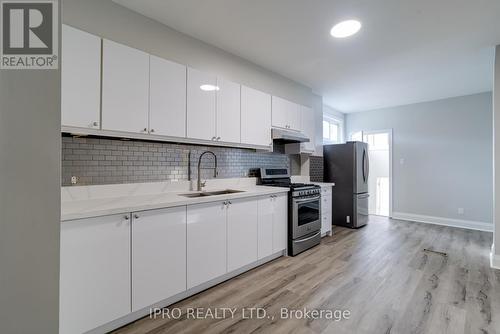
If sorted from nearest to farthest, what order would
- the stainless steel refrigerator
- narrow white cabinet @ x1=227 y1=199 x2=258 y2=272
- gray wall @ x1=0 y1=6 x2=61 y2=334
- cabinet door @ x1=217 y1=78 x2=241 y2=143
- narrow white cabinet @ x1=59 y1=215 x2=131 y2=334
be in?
1. gray wall @ x1=0 y1=6 x2=61 y2=334
2. narrow white cabinet @ x1=59 y1=215 x2=131 y2=334
3. narrow white cabinet @ x1=227 y1=199 x2=258 y2=272
4. cabinet door @ x1=217 y1=78 x2=241 y2=143
5. the stainless steel refrigerator

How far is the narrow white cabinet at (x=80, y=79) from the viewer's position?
1591 millimetres

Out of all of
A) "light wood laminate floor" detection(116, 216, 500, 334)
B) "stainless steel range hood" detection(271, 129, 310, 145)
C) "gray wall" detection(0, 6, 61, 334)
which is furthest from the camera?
"stainless steel range hood" detection(271, 129, 310, 145)

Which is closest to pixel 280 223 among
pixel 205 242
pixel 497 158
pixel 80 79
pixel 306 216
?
pixel 306 216

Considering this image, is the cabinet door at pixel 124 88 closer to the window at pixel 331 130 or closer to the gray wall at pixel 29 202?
the gray wall at pixel 29 202

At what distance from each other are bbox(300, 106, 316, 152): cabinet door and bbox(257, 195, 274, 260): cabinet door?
138 centimetres

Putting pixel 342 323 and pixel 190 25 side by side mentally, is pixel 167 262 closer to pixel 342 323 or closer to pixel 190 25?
pixel 342 323

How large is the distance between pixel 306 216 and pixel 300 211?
182mm

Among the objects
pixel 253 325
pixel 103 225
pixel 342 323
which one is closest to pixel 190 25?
pixel 103 225

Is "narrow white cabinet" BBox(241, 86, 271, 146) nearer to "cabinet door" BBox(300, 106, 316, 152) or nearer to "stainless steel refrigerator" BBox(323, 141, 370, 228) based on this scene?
"cabinet door" BBox(300, 106, 316, 152)

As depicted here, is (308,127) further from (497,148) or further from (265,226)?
(497,148)

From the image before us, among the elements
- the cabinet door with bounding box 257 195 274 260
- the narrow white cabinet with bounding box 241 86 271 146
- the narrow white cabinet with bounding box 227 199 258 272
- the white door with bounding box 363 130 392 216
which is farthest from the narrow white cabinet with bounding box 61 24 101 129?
the white door with bounding box 363 130 392 216

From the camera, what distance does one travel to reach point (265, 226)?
2.70 m

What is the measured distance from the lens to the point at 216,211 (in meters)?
2.18

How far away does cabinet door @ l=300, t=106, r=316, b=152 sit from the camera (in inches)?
149
